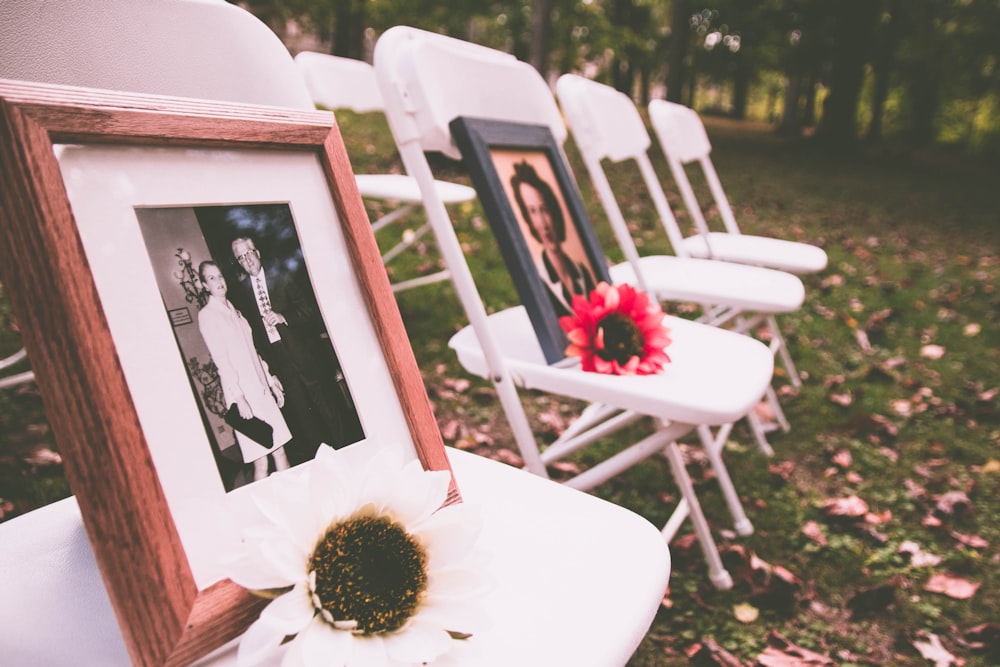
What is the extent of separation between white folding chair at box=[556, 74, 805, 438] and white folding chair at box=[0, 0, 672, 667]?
45.7 inches

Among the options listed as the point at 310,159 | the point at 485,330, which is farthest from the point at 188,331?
the point at 485,330

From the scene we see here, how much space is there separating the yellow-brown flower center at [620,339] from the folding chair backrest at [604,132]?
0.52 meters

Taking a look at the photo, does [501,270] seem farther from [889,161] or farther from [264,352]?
[889,161]

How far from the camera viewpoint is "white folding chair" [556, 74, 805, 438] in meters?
2.00

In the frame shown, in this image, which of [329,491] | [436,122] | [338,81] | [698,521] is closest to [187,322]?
[329,491]

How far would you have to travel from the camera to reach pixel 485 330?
128cm

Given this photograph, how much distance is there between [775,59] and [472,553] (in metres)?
14.4

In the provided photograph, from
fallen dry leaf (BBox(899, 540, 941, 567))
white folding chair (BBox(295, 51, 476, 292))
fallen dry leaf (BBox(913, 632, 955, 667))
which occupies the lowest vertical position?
fallen dry leaf (BBox(913, 632, 955, 667))

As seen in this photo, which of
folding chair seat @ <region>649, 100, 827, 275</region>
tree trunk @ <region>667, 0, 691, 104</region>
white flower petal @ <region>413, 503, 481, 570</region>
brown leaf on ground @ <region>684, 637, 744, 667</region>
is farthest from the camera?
tree trunk @ <region>667, 0, 691, 104</region>

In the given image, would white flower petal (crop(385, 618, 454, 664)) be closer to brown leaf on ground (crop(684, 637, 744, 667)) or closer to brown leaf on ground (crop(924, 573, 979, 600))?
brown leaf on ground (crop(684, 637, 744, 667))

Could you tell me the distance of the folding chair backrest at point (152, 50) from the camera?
688mm

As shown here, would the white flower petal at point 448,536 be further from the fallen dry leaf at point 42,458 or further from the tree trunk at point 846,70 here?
the tree trunk at point 846,70

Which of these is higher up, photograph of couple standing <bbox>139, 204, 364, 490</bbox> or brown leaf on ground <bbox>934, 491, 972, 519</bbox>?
photograph of couple standing <bbox>139, 204, 364, 490</bbox>

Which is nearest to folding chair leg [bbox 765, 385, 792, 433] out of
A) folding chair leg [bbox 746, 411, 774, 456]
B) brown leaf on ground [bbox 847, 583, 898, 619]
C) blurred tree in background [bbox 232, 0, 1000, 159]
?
folding chair leg [bbox 746, 411, 774, 456]
